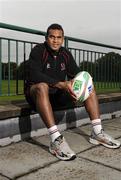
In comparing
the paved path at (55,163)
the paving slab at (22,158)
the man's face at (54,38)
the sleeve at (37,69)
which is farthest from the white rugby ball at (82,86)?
the paving slab at (22,158)

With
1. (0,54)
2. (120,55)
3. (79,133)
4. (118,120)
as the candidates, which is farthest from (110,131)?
(120,55)

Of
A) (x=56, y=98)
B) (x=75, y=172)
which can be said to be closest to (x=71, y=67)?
(x=56, y=98)

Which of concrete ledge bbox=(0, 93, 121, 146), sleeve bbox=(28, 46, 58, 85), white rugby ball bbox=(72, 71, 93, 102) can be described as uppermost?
sleeve bbox=(28, 46, 58, 85)

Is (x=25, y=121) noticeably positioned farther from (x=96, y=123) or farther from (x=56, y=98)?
(x=96, y=123)

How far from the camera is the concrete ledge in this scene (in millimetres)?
3496

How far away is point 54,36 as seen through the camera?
11.9 ft

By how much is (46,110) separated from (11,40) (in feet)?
5.49

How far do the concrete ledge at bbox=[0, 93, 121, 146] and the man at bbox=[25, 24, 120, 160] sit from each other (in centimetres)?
22

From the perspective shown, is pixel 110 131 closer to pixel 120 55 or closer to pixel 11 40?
pixel 11 40

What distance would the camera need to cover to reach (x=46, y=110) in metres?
3.18

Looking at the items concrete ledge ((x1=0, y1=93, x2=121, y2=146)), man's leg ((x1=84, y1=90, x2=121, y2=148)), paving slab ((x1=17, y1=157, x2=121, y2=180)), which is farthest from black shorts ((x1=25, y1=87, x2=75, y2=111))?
paving slab ((x1=17, y1=157, x2=121, y2=180))

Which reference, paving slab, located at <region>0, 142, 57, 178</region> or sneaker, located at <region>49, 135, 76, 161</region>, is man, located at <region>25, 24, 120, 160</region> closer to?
sneaker, located at <region>49, 135, 76, 161</region>

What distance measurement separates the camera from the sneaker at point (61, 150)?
304 cm

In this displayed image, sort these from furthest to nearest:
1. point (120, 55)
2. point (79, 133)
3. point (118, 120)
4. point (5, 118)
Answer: point (120, 55)
point (118, 120)
point (79, 133)
point (5, 118)
